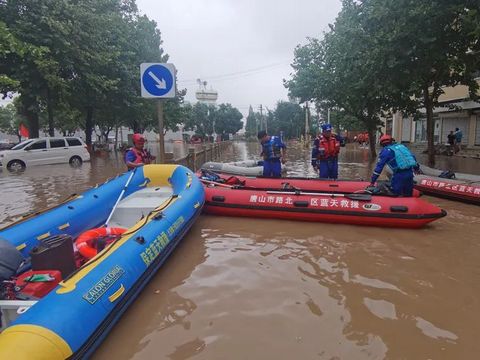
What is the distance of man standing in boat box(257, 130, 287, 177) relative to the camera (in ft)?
27.1

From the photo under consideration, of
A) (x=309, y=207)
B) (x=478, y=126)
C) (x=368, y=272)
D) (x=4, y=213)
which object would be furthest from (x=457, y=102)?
(x=4, y=213)

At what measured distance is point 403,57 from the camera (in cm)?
1025

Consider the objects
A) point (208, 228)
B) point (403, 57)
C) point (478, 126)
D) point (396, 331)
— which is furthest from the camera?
point (478, 126)

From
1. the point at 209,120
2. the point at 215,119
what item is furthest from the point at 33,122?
the point at 215,119

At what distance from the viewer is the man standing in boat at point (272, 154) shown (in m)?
8.27

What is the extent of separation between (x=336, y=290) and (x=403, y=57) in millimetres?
8552

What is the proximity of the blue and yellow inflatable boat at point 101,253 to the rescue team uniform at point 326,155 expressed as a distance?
3047mm

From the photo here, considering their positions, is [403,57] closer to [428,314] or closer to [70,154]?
[428,314]

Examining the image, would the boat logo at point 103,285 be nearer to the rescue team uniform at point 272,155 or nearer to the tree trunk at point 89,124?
the rescue team uniform at point 272,155

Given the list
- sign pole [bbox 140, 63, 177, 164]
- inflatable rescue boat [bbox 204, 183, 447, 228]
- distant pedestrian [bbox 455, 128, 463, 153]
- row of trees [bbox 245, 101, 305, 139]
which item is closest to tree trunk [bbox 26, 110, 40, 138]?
sign pole [bbox 140, 63, 177, 164]

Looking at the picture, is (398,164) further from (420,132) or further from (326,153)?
(420,132)

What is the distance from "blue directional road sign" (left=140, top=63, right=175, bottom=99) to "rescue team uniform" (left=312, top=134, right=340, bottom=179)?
3.67 meters

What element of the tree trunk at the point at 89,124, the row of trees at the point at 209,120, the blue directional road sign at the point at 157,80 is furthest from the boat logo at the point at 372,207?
the row of trees at the point at 209,120

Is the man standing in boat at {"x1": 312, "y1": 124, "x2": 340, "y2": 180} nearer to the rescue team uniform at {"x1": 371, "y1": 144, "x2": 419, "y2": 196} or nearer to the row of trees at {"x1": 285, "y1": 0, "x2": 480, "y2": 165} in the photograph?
the rescue team uniform at {"x1": 371, "y1": 144, "x2": 419, "y2": 196}
